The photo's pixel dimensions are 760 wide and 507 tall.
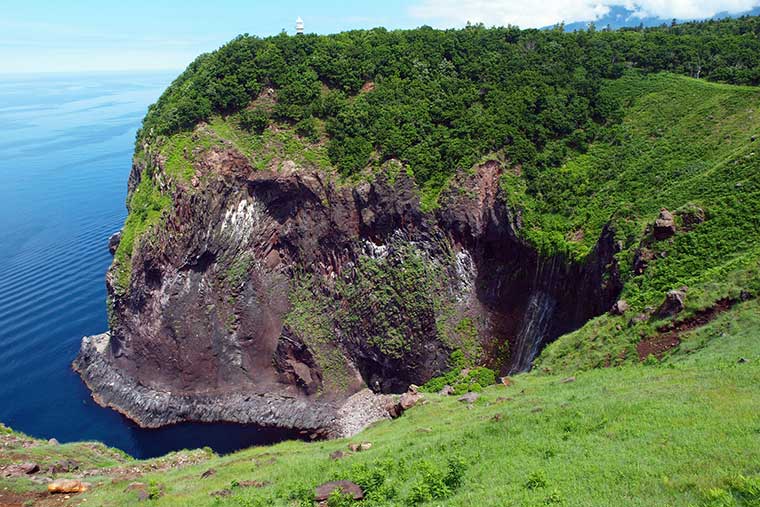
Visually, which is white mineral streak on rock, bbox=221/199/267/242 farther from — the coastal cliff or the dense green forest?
the dense green forest

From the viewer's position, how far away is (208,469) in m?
27.9

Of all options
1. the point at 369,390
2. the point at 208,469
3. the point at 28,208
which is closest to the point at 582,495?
the point at 208,469

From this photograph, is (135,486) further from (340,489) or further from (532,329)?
(532,329)

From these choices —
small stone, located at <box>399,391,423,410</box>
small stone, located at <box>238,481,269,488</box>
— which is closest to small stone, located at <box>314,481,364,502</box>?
small stone, located at <box>238,481,269,488</box>

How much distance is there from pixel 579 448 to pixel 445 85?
54.8m

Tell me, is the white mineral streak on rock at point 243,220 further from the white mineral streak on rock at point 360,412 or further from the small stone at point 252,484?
the small stone at point 252,484

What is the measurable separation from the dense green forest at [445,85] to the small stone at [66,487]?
41.6 metres

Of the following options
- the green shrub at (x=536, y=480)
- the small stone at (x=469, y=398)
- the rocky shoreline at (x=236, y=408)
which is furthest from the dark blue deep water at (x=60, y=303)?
the green shrub at (x=536, y=480)

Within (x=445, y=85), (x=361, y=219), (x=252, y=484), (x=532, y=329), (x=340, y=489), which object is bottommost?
(x=532, y=329)

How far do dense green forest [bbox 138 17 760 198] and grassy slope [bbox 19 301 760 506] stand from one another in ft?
108

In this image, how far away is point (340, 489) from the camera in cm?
1988

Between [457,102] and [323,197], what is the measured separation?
21282 millimetres

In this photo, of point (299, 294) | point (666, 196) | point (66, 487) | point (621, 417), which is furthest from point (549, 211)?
point (66, 487)

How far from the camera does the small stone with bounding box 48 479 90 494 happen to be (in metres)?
A: 23.3
